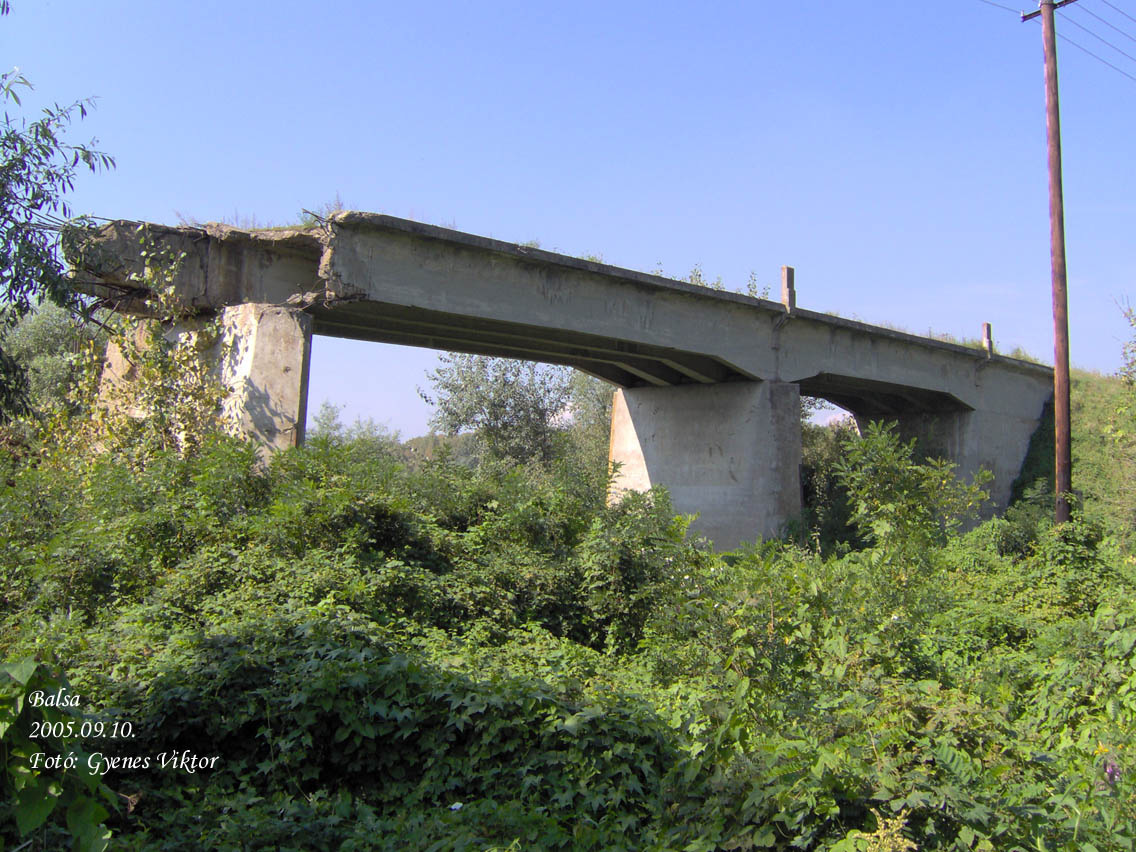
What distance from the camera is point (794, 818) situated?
→ 352 cm

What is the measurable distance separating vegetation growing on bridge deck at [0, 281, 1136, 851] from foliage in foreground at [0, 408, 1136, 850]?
0.02 meters

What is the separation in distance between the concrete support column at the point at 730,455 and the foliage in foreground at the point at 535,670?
6425 millimetres

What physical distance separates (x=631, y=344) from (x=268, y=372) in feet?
21.8

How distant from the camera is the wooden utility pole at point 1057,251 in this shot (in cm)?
1366

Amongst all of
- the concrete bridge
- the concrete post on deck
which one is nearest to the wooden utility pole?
the concrete bridge

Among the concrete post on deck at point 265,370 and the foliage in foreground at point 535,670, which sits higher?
the concrete post on deck at point 265,370

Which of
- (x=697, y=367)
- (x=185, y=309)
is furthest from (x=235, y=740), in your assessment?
(x=697, y=367)

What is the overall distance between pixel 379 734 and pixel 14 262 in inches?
265

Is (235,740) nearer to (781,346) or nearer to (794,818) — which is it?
(794,818)

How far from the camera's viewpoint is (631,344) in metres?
14.7

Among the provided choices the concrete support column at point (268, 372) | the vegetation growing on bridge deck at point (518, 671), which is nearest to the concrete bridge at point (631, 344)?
the concrete support column at point (268, 372)

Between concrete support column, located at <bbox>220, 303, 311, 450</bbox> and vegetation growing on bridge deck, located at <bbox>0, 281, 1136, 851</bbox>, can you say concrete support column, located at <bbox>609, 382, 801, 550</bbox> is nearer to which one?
vegetation growing on bridge deck, located at <bbox>0, 281, 1136, 851</bbox>

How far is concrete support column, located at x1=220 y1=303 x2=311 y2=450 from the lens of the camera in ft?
32.8

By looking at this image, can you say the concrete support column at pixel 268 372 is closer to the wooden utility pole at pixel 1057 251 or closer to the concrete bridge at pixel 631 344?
the concrete bridge at pixel 631 344
